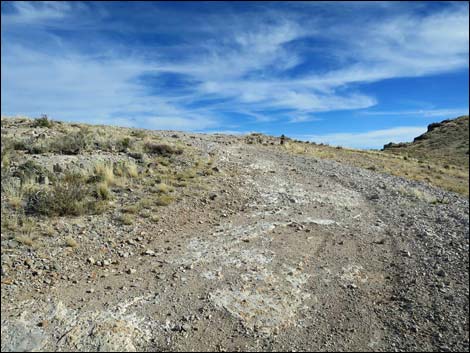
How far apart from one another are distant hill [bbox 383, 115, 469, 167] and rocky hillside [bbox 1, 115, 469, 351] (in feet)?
122

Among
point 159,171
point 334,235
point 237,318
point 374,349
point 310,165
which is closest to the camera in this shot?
point 374,349

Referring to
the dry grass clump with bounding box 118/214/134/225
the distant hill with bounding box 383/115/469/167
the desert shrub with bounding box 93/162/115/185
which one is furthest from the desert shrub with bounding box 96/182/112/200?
the distant hill with bounding box 383/115/469/167

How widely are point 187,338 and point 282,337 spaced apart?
1.47 metres

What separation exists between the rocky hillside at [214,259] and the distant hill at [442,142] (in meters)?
37.2

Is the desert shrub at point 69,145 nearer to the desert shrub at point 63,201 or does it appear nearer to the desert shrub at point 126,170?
the desert shrub at point 126,170

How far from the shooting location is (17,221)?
30.1ft

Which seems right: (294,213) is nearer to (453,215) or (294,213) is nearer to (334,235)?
(334,235)

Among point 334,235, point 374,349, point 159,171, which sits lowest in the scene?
point 374,349

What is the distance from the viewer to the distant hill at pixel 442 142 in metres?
49.3

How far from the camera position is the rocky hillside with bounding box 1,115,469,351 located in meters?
6.16

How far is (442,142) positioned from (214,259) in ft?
197

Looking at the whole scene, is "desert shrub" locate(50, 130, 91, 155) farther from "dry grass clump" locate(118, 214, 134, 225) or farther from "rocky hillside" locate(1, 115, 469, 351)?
"dry grass clump" locate(118, 214, 134, 225)

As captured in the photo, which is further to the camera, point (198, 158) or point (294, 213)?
point (198, 158)

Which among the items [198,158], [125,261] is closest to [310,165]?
[198,158]
